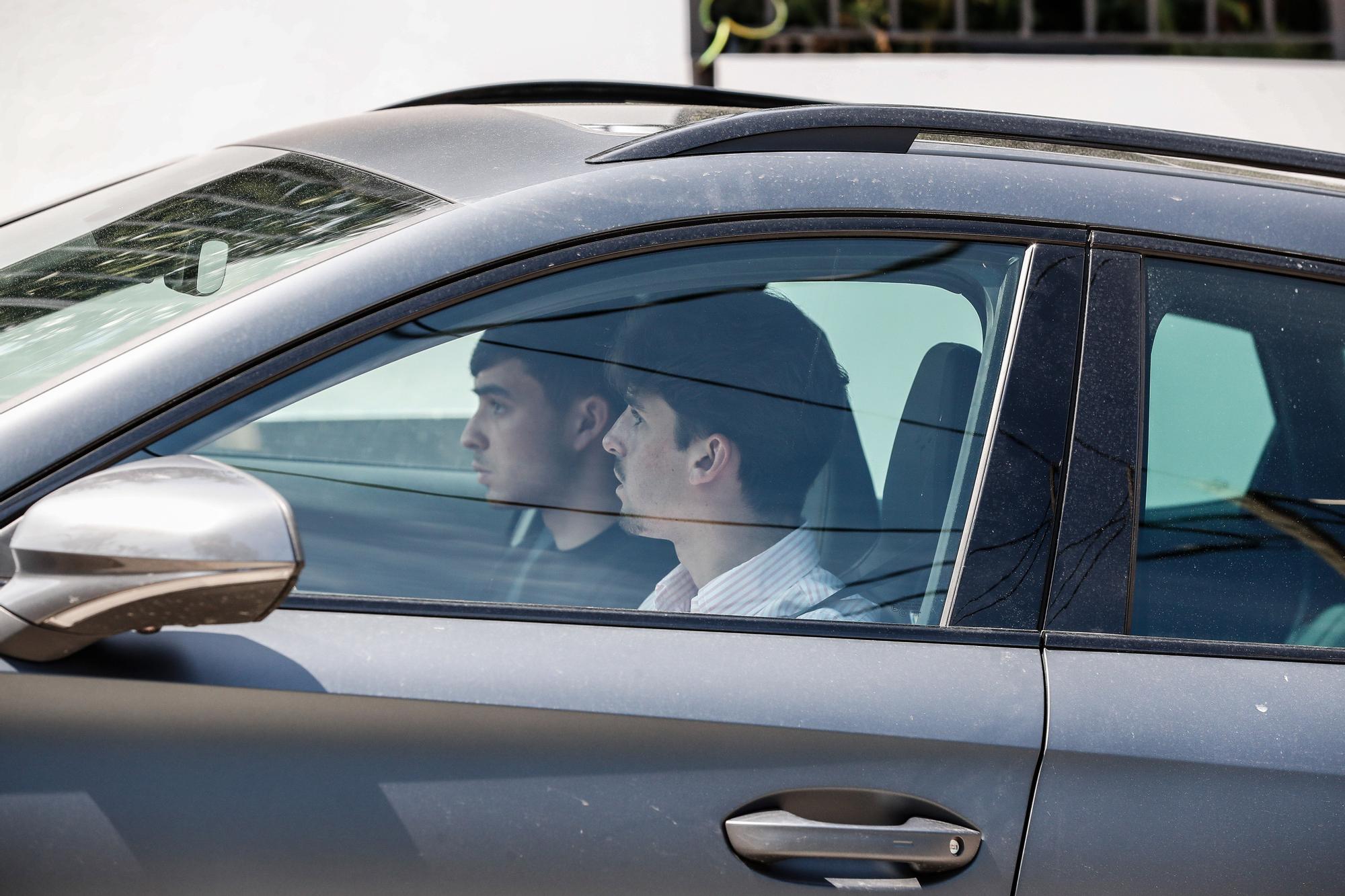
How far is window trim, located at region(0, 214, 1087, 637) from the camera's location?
1199 millimetres

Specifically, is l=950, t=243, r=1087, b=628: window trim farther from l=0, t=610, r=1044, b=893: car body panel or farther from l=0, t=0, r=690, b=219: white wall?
l=0, t=0, r=690, b=219: white wall

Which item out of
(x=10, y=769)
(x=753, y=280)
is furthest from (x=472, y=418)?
(x=10, y=769)

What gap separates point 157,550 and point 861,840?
0.71 m

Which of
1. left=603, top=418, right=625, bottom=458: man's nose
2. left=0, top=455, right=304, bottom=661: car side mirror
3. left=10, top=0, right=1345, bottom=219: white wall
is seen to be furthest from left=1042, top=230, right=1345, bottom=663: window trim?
left=10, top=0, right=1345, bottom=219: white wall

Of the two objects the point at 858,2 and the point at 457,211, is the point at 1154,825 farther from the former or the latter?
the point at 858,2

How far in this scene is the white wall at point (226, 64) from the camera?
14.7 feet

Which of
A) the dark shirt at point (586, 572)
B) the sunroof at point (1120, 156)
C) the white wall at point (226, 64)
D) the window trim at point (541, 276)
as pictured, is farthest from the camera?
the white wall at point (226, 64)

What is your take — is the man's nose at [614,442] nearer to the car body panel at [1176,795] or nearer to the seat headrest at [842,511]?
the seat headrest at [842,511]

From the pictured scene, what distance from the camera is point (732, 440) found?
56.8 inches

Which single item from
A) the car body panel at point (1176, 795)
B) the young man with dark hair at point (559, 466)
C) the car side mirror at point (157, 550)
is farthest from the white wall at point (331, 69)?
the car body panel at point (1176, 795)

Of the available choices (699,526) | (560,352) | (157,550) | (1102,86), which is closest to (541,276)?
(560,352)

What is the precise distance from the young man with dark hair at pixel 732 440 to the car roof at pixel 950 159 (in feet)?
0.53

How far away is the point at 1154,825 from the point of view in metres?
1.26

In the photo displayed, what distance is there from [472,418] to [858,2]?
440cm
